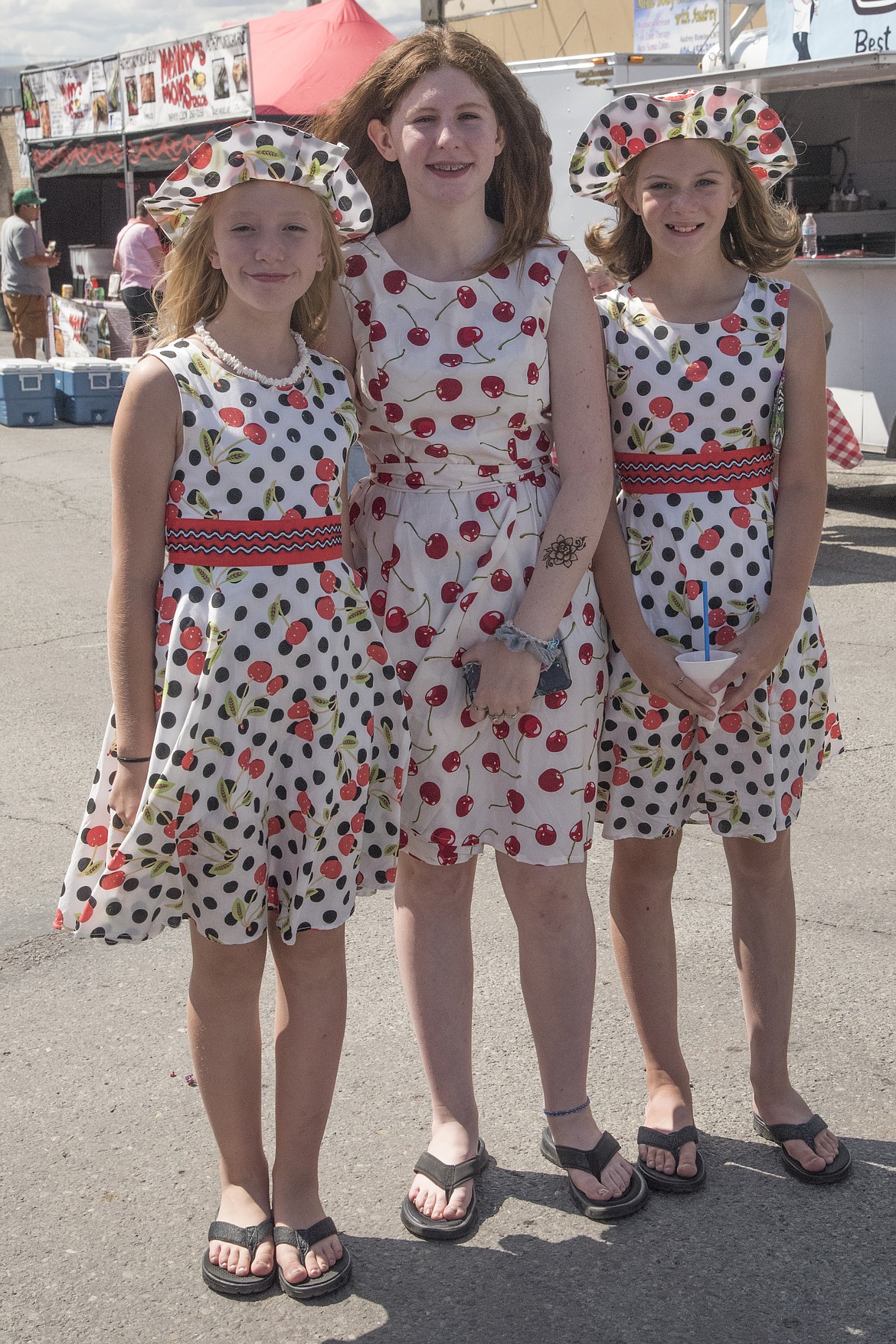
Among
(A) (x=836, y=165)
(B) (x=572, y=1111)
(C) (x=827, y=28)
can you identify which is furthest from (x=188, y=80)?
(B) (x=572, y=1111)

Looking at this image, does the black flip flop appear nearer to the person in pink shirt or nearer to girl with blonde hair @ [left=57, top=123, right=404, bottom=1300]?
girl with blonde hair @ [left=57, top=123, right=404, bottom=1300]

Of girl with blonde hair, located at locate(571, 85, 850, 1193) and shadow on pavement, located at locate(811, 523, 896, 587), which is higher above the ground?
girl with blonde hair, located at locate(571, 85, 850, 1193)

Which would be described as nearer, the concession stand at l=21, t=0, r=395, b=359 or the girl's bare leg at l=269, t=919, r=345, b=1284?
the girl's bare leg at l=269, t=919, r=345, b=1284

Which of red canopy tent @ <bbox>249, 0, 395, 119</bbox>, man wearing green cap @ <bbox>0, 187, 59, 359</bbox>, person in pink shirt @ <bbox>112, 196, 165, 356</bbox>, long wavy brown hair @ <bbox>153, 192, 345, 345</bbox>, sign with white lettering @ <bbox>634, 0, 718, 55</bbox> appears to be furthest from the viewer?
sign with white lettering @ <bbox>634, 0, 718, 55</bbox>

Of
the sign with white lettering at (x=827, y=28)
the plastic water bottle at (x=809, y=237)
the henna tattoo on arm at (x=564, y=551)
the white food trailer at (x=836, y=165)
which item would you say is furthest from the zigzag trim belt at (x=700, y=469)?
the plastic water bottle at (x=809, y=237)

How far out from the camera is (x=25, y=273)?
16.0m

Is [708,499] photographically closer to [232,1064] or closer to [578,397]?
[578,397]

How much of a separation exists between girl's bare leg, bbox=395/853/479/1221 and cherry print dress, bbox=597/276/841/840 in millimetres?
370

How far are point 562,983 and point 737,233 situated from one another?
55.7 inches

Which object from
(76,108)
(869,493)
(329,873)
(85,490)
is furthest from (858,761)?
(76,108)

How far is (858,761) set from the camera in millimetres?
4652

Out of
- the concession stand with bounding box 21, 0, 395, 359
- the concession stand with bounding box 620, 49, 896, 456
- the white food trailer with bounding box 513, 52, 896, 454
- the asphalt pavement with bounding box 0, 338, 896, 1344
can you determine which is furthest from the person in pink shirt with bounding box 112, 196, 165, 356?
the asphalt pavement with bounding box 0, 338, 896, 1344

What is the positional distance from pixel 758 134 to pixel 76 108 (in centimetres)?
1653

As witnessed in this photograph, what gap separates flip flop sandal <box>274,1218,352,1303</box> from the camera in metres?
2.24
